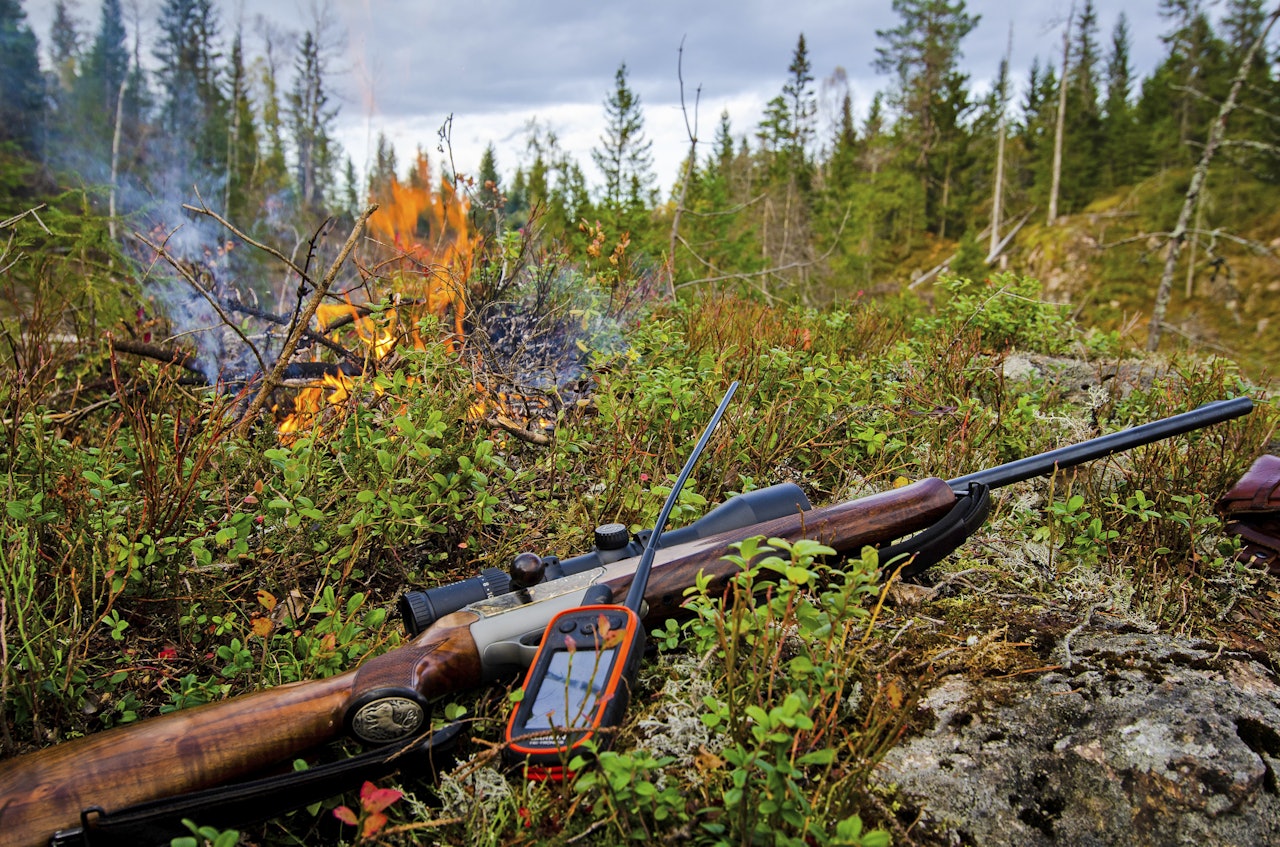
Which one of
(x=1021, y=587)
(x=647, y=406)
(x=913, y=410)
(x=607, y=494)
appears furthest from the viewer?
(x=913, y=410)

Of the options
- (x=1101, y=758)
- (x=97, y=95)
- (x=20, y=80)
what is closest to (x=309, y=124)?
(x=97, y=95)

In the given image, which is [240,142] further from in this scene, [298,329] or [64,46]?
[298,329]

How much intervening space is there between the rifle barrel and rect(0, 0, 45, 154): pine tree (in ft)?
98.4

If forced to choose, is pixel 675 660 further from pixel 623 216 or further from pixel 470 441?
pixel 623 216

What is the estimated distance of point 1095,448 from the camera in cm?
260

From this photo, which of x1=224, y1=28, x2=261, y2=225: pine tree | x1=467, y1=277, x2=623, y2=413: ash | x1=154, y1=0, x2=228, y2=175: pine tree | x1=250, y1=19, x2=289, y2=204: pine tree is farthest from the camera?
x1=250, y1=19, x2=289, y2=204: pine tree

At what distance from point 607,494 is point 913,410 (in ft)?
6.39

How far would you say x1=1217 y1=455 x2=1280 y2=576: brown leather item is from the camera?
2.81m

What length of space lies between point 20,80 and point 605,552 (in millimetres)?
34313

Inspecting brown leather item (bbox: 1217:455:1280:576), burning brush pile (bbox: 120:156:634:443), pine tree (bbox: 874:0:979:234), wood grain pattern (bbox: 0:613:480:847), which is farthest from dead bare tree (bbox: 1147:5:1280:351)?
pine tree (bbox: 874:0:979:234)

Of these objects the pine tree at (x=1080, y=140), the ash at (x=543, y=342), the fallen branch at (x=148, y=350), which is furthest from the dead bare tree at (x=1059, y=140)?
the fallen branch at (x=148, y=350)

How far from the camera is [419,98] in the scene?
7.05 meters

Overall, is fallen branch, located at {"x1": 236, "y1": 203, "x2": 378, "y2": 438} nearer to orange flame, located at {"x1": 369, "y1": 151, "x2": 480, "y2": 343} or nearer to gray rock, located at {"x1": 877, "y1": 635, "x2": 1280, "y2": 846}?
orange flame, located at {"x1": 369, "y1": 151, "x2": 480, "y2": 343}

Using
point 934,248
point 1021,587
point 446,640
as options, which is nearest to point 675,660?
point 446,640
